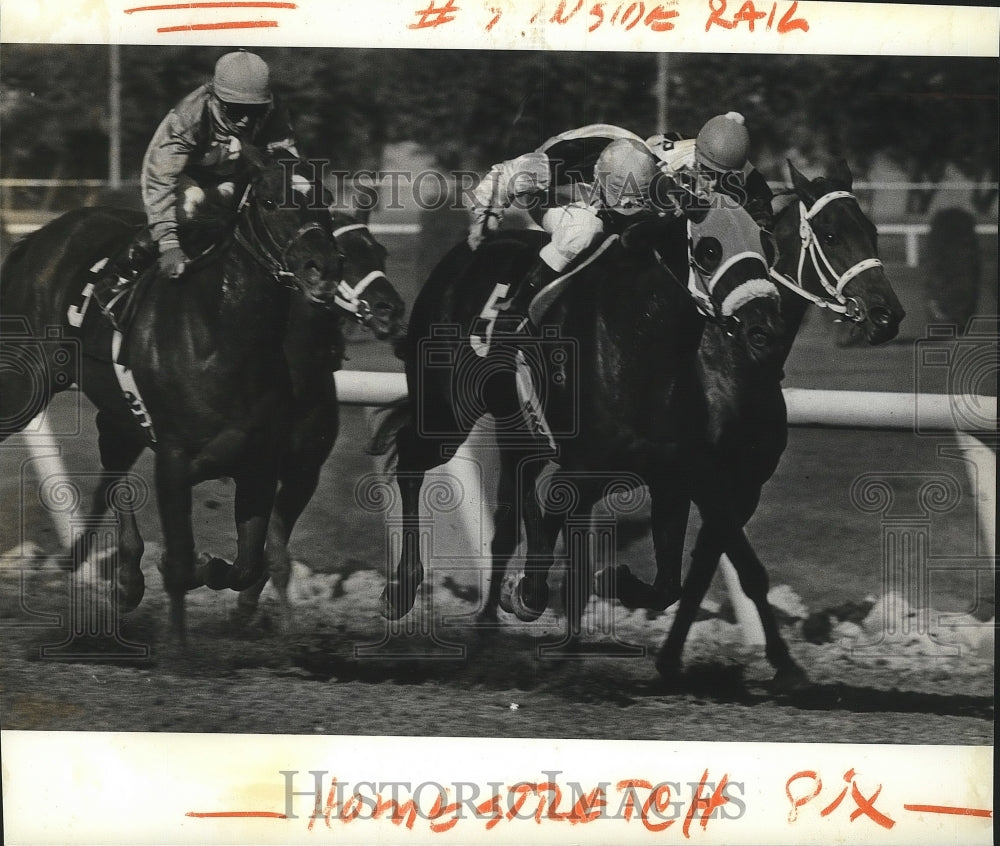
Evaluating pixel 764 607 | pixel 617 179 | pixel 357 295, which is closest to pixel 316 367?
pixel 357 295

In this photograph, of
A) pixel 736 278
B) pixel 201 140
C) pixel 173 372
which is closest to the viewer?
pixel 736 278

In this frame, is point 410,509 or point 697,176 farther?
point 410,509

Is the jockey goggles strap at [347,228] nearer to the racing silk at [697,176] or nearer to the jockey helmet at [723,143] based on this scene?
the racing silk at [697,176]

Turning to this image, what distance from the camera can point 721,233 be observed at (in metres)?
4.02

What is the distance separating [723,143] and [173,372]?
1975mm

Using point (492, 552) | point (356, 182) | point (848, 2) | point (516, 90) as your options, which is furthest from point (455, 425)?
point (848, 2)

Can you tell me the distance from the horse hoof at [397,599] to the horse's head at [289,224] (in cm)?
102

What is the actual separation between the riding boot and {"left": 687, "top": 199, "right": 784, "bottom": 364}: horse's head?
475 millimetres

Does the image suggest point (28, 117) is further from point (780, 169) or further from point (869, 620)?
point (869, 620)

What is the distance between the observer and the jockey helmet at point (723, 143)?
402 cm

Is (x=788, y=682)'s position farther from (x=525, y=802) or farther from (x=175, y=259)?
(x=175, y=259)

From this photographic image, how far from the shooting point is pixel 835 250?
4.05 metres

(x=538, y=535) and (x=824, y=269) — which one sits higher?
(x=824, y=269)

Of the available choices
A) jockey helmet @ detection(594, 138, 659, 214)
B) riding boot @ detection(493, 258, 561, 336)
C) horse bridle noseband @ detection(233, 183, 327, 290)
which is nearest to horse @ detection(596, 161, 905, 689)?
jockey helmet @ detection(594, 138, 659, 214)
